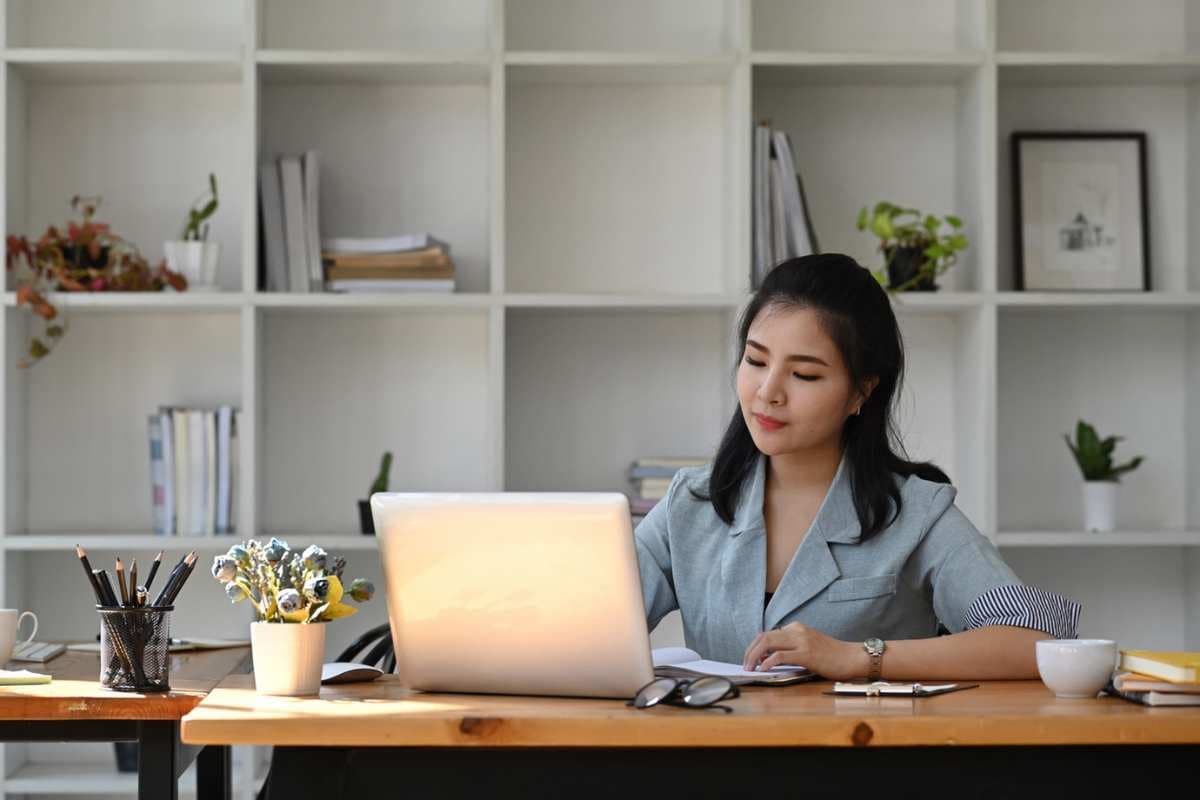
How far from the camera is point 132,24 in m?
3.36

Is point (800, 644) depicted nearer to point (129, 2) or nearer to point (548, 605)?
point (548, 605)

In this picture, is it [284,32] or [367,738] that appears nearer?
[367,738]

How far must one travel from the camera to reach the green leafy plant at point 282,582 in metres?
1.56

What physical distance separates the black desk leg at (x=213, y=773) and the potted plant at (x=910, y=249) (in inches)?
71.0

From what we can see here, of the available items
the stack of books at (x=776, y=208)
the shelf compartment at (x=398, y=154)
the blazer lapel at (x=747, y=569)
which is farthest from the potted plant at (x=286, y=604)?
the shelf compartment at (x=398, y=154)

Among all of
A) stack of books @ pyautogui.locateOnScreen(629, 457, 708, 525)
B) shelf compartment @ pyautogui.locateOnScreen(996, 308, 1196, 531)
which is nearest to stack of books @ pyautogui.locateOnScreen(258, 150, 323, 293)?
stack of books @ pyautogui.locateOnScreen(629, 457, 708, 525)

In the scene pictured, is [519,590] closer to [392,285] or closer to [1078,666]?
[1078,666]

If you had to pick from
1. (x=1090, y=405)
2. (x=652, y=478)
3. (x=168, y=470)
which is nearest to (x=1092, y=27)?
(x=1090, y=405)

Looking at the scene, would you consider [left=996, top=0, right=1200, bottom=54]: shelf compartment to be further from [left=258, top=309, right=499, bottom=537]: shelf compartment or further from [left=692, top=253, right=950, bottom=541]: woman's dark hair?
[left=692, top=253, right=950, bottom=541]: woman's dark hair

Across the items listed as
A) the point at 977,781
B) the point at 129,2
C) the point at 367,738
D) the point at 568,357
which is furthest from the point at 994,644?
the point at 129,2

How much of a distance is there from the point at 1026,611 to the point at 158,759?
1.06 m

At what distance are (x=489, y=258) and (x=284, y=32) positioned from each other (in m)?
0.73

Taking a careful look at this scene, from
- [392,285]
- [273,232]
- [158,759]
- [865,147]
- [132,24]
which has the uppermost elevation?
[132,24]

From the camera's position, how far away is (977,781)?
1.37m
